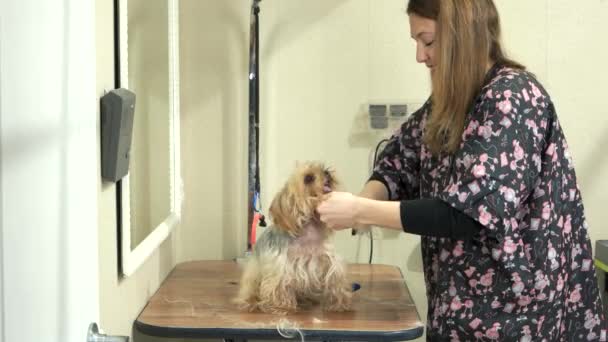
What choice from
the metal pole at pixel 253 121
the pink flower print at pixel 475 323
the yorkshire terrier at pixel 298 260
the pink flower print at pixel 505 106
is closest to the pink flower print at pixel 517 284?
the pink flower print at pixel 475 323

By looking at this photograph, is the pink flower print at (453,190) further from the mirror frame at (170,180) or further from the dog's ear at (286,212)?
the mirror frame at (170,180)

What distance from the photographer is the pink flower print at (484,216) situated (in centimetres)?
138

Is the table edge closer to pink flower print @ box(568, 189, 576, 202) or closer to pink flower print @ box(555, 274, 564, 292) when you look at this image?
pink flower print @ box(555, 274, 564, 292)

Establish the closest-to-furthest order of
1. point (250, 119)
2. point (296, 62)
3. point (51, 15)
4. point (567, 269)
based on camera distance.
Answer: point (51, 15), point (567, 269), point (250, 119), point (296, 62)

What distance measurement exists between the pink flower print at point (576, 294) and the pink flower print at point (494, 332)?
23cm

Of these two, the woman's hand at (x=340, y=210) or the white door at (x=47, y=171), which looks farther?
the woman's hand at (x=340, y=210)

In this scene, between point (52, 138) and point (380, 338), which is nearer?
point (52, 138)

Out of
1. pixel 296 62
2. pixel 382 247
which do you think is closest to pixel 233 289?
pixel 382 247

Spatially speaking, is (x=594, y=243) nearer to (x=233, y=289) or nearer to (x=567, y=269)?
(x=567, y=269)

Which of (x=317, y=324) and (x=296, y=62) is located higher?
(x=296, y=62)

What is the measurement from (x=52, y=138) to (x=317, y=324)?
1.05 meters

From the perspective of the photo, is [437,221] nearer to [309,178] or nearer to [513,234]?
[513,234]

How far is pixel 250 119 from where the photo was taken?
2262 millimetres

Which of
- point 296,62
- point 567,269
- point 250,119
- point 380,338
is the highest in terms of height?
point 296,62
